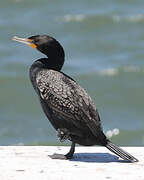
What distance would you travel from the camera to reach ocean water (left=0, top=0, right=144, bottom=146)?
11.5m

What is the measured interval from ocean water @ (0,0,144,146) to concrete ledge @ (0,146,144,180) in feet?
15.2

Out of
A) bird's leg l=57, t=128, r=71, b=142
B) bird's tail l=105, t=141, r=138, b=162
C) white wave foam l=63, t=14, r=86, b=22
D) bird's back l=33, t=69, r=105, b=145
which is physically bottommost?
bird's tail l=105, t=141, r=138, b=162

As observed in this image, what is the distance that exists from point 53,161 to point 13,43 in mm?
8954

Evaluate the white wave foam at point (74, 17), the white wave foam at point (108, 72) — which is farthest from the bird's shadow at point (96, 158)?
the white wave foam at point (74, 17)

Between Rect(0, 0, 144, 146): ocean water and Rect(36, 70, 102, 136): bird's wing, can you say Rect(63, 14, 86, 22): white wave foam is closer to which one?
Rect(0, 0, 144, 146): ocean water

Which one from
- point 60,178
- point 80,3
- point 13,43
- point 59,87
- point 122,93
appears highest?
point 80,3

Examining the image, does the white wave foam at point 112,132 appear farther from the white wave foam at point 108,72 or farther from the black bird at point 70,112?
the black bird at point 70,112

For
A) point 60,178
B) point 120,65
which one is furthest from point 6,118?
point 60,178

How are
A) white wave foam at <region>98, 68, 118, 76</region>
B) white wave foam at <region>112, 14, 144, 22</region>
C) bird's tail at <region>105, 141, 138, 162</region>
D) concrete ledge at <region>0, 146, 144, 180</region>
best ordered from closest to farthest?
1. concrete ledge at <region>0, 146, 144, 180</region>
2. bird's tail at <region>105, 141, 138, 162</region>
3. white wave foam at <region>98, 68, 118, 76</region>
4. white wave foam at <region>112, 14, 144, 22</region>

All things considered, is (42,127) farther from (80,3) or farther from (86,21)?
(80,3)

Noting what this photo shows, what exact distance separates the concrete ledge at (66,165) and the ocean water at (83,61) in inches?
182

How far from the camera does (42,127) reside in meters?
11.5

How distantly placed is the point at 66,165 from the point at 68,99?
1.76ft

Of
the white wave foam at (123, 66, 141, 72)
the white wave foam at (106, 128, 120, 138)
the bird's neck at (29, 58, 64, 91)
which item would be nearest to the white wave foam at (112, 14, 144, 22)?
the white wave foam at (123, 66, 141, 72)
